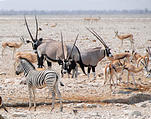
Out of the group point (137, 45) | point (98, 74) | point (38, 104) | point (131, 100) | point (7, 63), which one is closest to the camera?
point (38, 104)

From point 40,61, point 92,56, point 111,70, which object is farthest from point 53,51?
point 111,70

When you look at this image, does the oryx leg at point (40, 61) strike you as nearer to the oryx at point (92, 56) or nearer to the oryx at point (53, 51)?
the oryx at point (53, 51)

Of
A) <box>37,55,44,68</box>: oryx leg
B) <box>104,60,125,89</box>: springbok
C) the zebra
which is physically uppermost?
the zebra

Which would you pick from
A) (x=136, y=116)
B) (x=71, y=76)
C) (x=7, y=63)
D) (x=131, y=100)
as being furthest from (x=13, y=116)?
(x=7, y=63)

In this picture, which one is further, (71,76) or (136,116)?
(71,76)

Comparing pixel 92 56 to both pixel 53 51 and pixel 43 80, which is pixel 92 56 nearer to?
pixel 53 51

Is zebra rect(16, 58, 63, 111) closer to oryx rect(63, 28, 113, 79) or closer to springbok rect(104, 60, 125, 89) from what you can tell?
springbok rect(104, 60, 125, 89)

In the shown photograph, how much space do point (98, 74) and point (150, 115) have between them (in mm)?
4974

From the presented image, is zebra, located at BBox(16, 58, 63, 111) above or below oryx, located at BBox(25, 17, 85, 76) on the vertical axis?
above

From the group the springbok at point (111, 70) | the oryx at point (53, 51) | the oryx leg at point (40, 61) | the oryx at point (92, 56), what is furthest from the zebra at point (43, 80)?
the oryx at point (92, 56)

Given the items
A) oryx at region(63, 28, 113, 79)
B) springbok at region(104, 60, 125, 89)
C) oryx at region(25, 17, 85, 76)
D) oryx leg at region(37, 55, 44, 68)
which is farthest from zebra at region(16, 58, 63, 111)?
oryx at region(63, 28, 113, 79)

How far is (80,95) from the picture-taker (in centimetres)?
998

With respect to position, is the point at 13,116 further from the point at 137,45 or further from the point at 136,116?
the point at 137,45

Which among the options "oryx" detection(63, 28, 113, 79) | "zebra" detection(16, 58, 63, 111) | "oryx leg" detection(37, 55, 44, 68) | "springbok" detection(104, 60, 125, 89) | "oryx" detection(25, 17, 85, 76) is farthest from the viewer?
"oryx leg" detection(37, 55, 44, 68)
